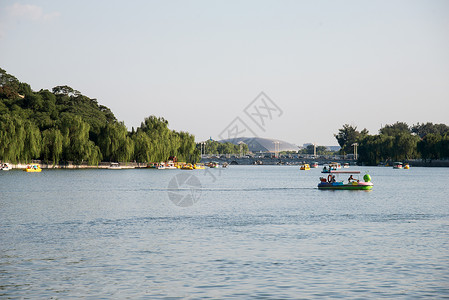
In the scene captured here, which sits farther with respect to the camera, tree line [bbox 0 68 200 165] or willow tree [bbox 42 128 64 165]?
willow tree [bbox 42 128 64 165]

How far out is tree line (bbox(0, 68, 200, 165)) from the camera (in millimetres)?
105188

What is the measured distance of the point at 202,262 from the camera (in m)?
24.2

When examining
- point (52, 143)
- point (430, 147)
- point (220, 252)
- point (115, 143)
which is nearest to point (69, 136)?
point (52, 143)

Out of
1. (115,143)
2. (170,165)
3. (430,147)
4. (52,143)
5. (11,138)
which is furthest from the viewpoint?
(430,147)

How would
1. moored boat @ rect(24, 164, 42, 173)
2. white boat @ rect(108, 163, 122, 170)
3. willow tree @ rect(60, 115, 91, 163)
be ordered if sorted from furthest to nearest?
white boat @ rect(108, 163, 122, 170)
willow tree @ rect(60, 115, 91, 163)
moored boat @ rect(24, 164, 42, 173)

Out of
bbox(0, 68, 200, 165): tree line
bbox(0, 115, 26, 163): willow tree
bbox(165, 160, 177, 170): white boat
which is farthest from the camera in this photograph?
bbox(165, 160, 177, 170): white boat

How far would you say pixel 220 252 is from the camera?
87.5 feet

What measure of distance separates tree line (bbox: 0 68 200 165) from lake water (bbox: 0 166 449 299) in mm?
58881

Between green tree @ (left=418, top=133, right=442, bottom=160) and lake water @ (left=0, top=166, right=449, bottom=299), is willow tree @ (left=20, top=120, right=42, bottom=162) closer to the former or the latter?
lake water @ (left=0, top=166, right=449, bottom=299)

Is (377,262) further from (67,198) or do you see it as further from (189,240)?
(67,198)

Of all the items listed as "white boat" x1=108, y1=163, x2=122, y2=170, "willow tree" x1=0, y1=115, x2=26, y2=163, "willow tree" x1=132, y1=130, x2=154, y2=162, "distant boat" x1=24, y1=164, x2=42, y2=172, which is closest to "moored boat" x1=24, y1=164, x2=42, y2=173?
"distant boat" x1=24, y1=164, x2=42, y2=172

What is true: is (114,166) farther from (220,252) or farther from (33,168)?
(220,252)

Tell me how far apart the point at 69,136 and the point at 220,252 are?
96.6m

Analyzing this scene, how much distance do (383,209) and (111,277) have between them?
1282 inches
